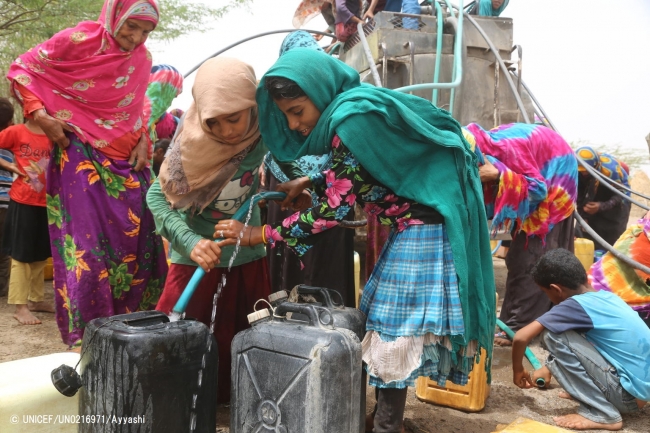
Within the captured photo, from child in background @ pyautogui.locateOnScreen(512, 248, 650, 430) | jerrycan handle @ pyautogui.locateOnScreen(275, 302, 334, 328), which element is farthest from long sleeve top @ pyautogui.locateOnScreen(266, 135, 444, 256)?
child in background @ pyautogui.locateOnScreen(512, 248, 650, 430)

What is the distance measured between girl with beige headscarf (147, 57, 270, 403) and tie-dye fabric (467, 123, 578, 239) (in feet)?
5.55

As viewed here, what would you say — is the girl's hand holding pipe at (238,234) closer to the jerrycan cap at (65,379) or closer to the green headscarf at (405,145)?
the green headscarf at (405,145)

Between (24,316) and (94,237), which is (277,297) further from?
(24,316)

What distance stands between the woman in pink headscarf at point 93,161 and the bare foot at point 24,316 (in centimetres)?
122

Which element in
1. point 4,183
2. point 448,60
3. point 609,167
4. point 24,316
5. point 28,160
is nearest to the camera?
point 24,316

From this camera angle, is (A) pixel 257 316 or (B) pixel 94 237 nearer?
(A) pixel 257 316

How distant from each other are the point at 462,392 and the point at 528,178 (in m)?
1.52

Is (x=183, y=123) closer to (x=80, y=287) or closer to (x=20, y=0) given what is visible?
(x=80, y=287)

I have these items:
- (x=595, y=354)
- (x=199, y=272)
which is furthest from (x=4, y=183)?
(x=595, y=354)

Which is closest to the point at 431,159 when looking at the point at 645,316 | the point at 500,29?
the point at 645,316

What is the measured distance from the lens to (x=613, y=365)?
277 centimetres

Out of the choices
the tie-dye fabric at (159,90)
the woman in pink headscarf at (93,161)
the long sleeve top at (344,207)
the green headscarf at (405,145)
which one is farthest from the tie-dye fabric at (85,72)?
the long sleeve top at (344,207)

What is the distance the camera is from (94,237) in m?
2.95

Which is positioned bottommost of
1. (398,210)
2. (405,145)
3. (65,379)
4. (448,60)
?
(65,379)
